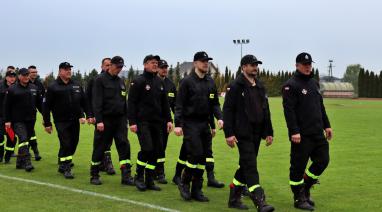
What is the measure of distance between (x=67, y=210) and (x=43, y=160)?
19.4ft

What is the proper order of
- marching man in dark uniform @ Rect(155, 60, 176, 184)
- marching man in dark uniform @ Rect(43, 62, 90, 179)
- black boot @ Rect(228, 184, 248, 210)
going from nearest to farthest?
1. black boot @ Rect(228, 184, 248, 210)
2. marching man in dark uniform @ Rect(155, 60, 176, 184)
3. marching man in dark uniform @ Rect(43, 62, 90, 179)

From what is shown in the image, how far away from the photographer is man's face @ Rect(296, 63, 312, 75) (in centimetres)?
789

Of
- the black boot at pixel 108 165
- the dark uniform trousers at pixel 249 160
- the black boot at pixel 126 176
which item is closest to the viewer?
the dark uniform trousers at pixel 249 160

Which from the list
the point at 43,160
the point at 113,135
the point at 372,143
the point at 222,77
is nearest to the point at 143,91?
the point at 113,135

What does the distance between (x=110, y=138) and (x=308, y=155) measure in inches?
154

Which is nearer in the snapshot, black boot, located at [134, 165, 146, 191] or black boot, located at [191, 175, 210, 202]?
black boot, located at [191, 175, 210, 202]

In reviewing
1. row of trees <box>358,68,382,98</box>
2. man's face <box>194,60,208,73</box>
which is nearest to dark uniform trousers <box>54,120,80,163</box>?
man's face <box>194,60,208,73</box>

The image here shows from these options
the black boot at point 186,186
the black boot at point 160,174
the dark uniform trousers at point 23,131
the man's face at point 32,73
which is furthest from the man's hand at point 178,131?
the man's face at point 32,73

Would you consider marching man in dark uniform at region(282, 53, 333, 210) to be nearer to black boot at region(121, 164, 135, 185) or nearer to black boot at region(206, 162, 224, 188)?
black boot at region(206, 162, 224, 188)

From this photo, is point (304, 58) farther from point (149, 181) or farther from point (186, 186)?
point (149, 181)

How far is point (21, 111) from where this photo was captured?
1178cm

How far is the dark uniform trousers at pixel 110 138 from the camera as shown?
32.3ft

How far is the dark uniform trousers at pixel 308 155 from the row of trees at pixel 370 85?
85212 mm

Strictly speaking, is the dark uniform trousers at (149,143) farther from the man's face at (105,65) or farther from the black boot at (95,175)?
the man's face at (105,65)
